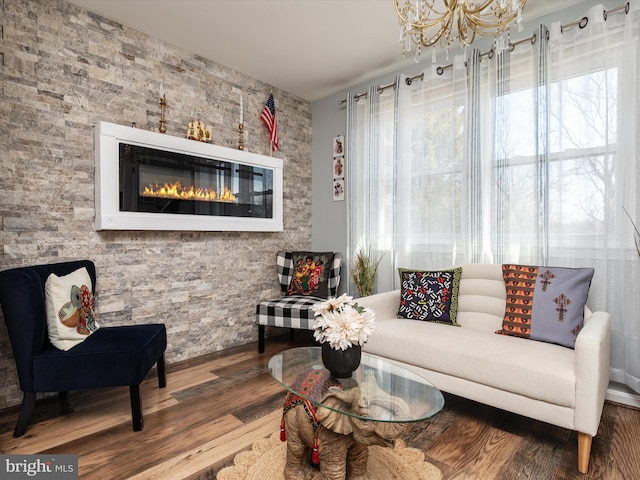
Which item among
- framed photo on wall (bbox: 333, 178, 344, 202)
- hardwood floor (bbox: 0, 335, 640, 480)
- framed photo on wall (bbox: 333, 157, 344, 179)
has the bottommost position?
hardwood floor (bbox: 0, 335, 640, 480)

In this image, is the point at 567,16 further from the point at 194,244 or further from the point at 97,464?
the point at 97,464

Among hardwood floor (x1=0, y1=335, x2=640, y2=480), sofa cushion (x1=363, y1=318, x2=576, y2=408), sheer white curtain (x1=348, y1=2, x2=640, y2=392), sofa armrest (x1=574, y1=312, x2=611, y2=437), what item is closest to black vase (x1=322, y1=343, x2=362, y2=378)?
hardwood floor (x1=0, y1=335, x2=640, y2=480)

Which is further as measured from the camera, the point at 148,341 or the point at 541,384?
the point at 148,341

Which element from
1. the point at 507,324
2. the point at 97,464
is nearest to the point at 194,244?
the point at 97,464

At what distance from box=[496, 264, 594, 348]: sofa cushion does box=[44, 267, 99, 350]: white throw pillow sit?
2.64 metres

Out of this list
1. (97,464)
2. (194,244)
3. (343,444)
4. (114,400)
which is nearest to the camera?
(343,444)

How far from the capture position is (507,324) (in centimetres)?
232

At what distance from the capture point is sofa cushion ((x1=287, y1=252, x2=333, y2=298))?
369cm

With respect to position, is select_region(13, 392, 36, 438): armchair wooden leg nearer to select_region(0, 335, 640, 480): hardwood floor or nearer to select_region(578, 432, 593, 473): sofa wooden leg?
select_region(0, 335, 640, 480): hardwood floor

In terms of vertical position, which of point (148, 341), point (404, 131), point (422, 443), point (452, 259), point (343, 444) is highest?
point (404, 131)

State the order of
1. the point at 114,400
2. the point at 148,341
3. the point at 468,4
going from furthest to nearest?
the point at 114,400 → the point at 148,341 → the point at 468,4

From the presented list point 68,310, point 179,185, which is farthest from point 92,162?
point 68,310

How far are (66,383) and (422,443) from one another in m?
1.95

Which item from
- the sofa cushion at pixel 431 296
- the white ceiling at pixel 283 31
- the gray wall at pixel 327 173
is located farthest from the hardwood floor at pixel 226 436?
the white ceiling at pixel 283 31
